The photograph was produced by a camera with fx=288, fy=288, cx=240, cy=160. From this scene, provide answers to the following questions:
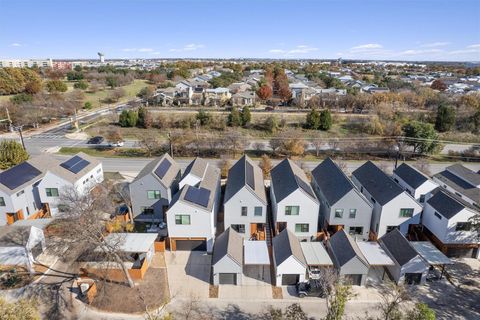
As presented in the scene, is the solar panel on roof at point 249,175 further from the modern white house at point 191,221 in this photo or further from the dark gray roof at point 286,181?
the modern white house at point 191,221

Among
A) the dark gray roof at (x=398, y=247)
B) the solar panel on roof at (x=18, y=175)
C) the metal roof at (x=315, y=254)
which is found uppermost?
the solar panel on roof at (x=18, y=175)

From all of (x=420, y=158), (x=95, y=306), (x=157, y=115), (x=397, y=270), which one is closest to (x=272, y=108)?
(x=157, y=115)

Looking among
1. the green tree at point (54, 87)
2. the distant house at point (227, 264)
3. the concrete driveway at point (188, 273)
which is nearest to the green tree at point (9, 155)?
the concrete driveway at point (188, 273)

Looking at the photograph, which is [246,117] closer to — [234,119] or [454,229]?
[234,119]

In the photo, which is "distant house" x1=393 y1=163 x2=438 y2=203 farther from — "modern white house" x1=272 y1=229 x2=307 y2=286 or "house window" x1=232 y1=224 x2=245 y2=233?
"house window" x1=232 y1=224 x2=245 y2=233

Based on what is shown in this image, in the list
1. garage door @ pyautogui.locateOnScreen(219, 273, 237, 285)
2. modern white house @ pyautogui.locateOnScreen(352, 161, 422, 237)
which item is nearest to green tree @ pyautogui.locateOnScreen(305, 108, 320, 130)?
modern white house @ pyautogui.locateOnScreen(352, 161, 422, 237)

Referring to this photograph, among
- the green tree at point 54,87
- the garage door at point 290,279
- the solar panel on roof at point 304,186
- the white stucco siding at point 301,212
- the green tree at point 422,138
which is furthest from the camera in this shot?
the green tree at point 54,87
